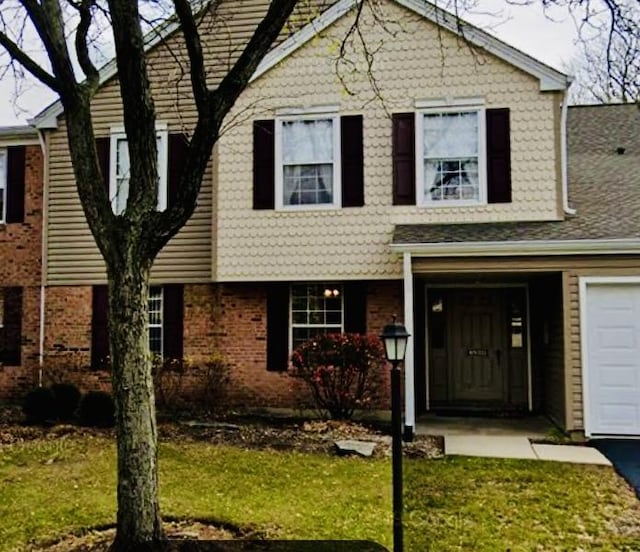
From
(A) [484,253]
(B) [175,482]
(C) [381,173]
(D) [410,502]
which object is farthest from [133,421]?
(C) [381,173]

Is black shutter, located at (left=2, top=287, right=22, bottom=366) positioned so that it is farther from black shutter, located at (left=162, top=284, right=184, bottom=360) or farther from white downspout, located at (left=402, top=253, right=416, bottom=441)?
white downspout, located at (left=402, top=253, right=416, bottom=441)

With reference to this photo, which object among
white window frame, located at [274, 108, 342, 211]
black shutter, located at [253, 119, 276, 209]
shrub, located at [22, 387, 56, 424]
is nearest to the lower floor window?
shrub, located at [22, 387, 56, 424]

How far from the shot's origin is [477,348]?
12.0 metres

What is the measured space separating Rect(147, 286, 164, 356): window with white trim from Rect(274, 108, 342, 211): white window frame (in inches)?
118

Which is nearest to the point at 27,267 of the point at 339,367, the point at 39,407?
the point at 39,407

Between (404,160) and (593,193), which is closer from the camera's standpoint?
(404,160)

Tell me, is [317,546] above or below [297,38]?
below

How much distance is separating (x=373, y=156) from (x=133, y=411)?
7.05 metres

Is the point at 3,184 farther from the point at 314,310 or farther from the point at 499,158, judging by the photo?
the point at 499,158

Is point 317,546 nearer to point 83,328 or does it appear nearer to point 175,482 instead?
point 175,482

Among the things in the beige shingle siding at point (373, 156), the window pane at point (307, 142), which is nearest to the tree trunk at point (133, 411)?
the beige shingle siding at point (373, 156)

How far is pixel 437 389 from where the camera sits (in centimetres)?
1209

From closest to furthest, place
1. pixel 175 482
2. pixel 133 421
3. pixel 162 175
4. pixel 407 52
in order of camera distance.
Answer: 1. pixel 133 421
2. pixel 175 482
3. pixel 407 52
4. pixel 162 175

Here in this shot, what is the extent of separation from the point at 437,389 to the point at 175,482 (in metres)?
6.45
